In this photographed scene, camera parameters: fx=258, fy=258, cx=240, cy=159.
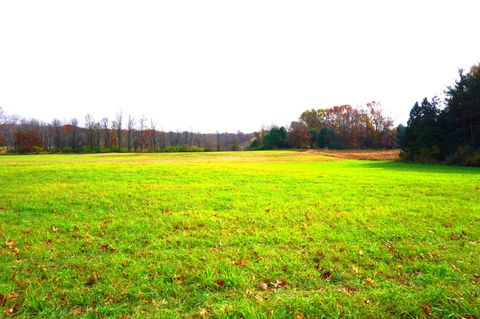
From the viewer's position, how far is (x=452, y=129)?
40031 millimetres

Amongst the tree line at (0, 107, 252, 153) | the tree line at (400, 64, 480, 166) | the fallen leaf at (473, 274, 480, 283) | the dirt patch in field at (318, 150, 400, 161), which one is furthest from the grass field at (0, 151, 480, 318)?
the tree line at (0, 107, 252, 153)

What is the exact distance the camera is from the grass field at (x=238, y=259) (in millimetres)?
3832

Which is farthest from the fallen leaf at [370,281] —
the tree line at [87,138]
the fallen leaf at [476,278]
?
the tree line at [87,138]

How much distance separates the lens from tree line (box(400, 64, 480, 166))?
35812 mm

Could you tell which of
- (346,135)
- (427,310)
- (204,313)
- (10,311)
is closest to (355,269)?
(427,310)

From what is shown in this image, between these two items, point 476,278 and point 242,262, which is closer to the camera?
point 476,278

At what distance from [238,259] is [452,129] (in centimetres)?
4837

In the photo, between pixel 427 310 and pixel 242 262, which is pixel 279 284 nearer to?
pixel 242 262

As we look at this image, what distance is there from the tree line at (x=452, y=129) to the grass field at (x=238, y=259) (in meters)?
34.0

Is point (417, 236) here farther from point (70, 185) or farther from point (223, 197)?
point (70, 185)

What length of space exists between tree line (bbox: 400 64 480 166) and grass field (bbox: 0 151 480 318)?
34025mm

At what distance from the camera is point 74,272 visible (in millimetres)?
4750

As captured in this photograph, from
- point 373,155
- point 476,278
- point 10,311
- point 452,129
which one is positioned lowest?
point 10,311

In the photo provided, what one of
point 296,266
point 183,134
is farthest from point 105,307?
point 183,134
